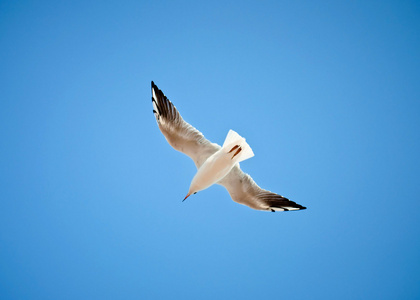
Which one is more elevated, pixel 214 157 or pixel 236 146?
pixel 236 146

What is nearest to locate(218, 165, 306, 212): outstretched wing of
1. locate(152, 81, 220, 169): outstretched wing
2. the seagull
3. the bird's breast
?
the seagull

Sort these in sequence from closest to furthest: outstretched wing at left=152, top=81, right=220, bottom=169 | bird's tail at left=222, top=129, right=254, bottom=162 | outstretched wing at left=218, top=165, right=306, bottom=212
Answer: bird's tail at left=222, top=129, right=254, bottom=162
outstretched wing at left=152, top=81, right=220, bottom=169
outstretched wing at left=218, top=165, right=306, bottom=212

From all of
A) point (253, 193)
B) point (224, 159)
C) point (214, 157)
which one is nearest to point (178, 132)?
point (214, 157)

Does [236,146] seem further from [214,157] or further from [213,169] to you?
[213,169]

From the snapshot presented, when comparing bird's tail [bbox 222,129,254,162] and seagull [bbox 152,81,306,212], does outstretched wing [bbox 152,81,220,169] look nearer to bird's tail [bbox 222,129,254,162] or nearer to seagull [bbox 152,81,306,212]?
seagull [bbox 152,81,306,212]

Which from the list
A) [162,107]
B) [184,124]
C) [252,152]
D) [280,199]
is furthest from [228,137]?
[280,199]

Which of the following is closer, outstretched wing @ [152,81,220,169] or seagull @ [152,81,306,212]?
seagull @ [152,81,306,212]

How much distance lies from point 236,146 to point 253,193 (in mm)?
1107

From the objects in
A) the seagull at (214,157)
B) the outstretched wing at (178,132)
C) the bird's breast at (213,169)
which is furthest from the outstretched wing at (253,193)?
the outstretched wing at (178,132)

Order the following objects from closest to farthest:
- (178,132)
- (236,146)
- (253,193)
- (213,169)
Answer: (236,146), (213,169), (178,132), (253,193)

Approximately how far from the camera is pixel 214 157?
5113 millimetres

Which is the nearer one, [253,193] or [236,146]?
[236,146]

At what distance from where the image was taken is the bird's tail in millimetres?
4977

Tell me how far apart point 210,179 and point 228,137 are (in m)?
0.71
